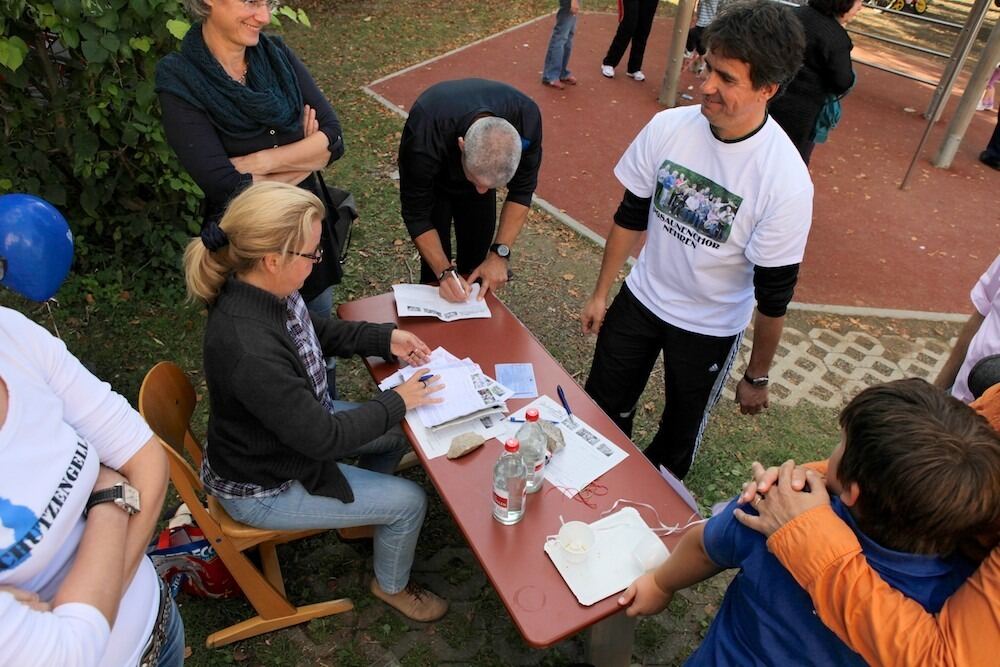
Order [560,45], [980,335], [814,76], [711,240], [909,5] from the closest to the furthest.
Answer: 1. [980,335]
2. [711,240]
3. [814,76]
4. [560,45]
5. [909,5]

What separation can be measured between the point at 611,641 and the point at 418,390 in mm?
1106

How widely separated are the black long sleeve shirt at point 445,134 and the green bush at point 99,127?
1.16m

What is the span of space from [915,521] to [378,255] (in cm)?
441

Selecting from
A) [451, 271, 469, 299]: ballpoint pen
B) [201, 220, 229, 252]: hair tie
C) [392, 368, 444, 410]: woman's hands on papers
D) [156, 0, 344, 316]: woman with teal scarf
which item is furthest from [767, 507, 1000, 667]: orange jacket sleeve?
[156, 0, 344, 316]: woman with teal scarf

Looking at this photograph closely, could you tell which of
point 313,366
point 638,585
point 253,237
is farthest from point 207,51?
point 638,585

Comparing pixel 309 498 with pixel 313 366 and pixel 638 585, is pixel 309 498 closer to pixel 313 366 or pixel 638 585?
pixel 313 366

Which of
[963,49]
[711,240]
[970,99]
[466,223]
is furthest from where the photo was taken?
[970,99]

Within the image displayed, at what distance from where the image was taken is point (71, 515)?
59.1 inches

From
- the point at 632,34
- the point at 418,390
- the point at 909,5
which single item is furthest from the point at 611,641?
the point at 909,5

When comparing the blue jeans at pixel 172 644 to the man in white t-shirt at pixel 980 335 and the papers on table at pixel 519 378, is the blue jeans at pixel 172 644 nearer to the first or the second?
the papers on table at pixel 519 378

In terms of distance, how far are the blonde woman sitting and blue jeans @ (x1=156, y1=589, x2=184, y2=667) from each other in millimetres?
441

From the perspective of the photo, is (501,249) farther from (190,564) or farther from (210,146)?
(190,564)

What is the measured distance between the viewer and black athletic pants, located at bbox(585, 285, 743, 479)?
2.82 metres

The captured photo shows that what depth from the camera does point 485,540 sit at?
204 centimetres
